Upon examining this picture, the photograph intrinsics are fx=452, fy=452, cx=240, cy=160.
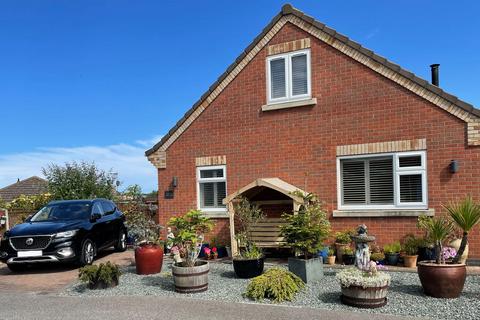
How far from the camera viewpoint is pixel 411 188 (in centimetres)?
1058

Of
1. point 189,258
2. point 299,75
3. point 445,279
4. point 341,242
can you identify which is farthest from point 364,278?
point 299,75

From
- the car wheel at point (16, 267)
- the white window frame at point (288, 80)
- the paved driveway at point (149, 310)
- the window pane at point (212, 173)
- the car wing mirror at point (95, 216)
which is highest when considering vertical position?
the white window frame at point (288, 80)

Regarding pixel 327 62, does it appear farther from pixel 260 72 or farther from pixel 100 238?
pixel 100 238

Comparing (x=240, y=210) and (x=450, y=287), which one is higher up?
(x=240, y=210)

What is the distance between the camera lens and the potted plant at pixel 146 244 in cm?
1026

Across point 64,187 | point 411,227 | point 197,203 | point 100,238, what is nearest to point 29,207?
point 64,187

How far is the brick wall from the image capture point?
10.2 metres

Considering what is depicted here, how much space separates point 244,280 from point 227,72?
6385 mm

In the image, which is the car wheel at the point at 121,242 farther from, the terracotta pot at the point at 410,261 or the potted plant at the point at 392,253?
the terracotta pot at the point at 410,261

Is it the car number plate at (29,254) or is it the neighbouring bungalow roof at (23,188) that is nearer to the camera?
the car number plate at (29,254)

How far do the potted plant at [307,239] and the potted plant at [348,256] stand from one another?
1685 mm

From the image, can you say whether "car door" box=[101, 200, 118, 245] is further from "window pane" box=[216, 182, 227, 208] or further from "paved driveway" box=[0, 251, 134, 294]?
"window pane" box=[216, 182, 227, 208]

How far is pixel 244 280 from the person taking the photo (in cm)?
912

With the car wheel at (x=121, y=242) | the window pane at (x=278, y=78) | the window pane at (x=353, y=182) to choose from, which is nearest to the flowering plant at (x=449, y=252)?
the window pane at (x=353, y=182)
